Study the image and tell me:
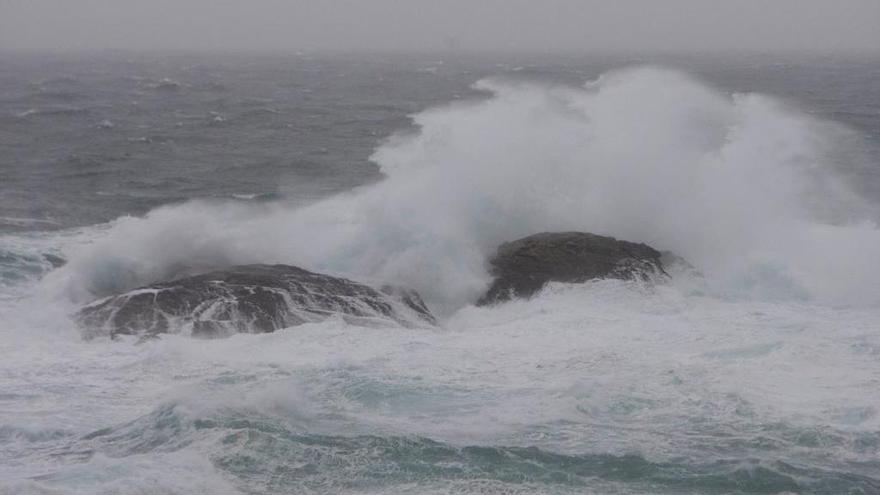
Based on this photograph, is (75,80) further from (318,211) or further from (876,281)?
(876,281)

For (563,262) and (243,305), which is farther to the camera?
→ (563,262)

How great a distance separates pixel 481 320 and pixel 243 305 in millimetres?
3213

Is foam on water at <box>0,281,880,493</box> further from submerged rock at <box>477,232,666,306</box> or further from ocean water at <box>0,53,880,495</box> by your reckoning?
submerged rock at <box>477,232,666,306</box>

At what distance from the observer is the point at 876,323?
1276 centimetres

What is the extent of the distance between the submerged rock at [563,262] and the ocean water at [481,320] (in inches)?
11.2

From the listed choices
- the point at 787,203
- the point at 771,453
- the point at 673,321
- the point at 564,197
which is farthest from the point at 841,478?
the point at 787,203

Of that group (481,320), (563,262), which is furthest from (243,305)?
(563,262)

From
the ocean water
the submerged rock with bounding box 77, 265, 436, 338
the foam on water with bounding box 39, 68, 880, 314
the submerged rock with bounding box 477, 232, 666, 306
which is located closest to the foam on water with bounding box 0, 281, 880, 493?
the ocean water

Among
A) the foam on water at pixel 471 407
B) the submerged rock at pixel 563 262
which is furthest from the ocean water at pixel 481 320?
the submerged rock at pixel 563 262

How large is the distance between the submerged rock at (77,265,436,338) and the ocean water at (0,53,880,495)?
33 cm

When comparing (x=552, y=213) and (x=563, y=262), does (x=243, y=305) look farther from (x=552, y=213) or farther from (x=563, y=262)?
(x=552, y=213)

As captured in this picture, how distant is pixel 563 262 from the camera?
565 inches

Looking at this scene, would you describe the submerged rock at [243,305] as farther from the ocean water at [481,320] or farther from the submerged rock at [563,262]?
the submerged rock at [563,262]

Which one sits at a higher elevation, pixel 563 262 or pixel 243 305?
pixel 563 262
